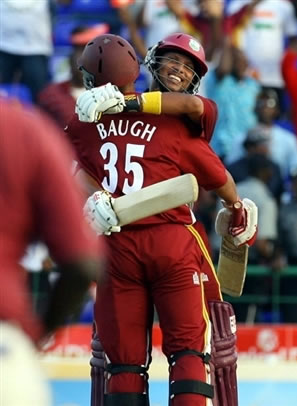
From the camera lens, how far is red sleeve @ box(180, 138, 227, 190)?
5.95 metres

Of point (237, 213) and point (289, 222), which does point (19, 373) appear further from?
point (289, 222)

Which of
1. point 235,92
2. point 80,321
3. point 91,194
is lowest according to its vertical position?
point 91,194

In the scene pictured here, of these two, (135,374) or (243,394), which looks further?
(243,394)

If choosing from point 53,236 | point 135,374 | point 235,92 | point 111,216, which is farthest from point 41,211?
point 235,92

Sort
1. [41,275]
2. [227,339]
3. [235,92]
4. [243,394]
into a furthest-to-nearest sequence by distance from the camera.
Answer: [235,92]
[41,275]
[243,394]
[227,339]

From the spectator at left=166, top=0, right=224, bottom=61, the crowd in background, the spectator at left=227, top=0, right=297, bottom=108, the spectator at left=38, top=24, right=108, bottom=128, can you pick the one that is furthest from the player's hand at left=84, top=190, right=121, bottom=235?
the spectator at left=227, top=0, right=297, bottom=108

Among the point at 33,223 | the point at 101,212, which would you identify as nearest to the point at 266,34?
the point at 101,212

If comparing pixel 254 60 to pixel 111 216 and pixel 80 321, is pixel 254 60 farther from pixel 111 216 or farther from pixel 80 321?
pixel 111 216

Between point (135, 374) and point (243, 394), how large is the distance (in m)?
3.22

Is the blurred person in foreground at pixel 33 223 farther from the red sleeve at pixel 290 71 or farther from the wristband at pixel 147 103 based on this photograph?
the red sleeve at pixel 290 71

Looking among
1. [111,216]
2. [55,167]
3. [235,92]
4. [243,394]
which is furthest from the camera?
[235,92]

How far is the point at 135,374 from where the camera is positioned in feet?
19.3

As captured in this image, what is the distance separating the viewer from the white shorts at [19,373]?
327cm

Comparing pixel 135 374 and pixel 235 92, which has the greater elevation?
pixel 235 92
